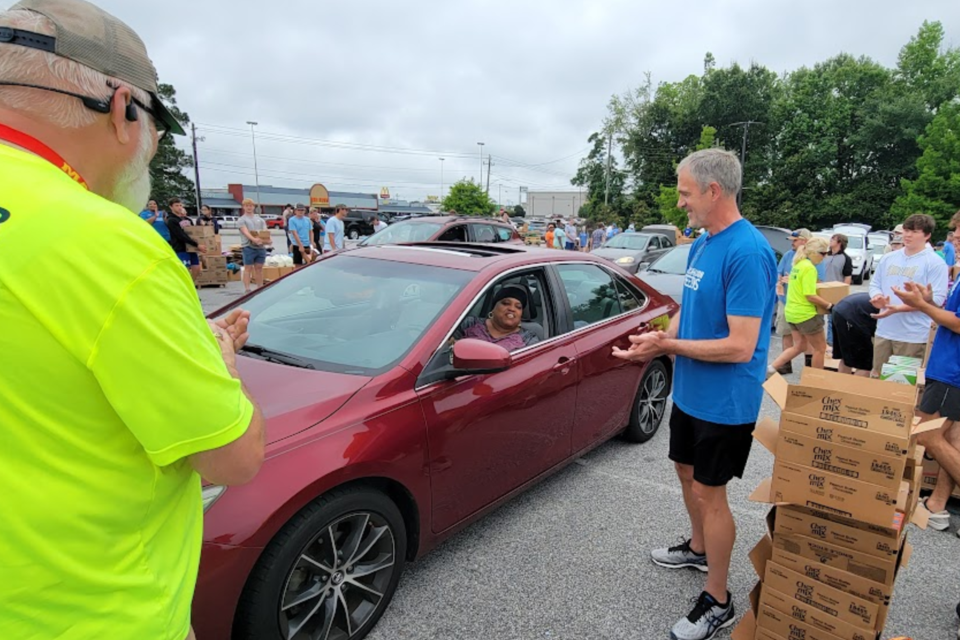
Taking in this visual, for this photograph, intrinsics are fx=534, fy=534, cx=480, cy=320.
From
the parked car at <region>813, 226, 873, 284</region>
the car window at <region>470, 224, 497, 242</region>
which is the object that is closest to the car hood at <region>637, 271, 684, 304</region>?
the car window at <region>470, 224, 497, 242</region>

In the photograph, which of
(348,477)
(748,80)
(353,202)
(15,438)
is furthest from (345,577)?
(353,202)

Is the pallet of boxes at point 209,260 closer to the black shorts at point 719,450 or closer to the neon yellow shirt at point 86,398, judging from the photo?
the black shorts at point 719,450

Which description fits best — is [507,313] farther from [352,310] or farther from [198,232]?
[198,232]

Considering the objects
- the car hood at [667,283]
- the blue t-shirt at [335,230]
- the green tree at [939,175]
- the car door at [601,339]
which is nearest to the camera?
the car door at [601,339]

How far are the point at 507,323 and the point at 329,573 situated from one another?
1.66m

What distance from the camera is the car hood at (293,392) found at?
2.00 m

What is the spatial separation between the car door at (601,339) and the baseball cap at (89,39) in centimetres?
275

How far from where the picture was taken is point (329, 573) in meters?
2.07

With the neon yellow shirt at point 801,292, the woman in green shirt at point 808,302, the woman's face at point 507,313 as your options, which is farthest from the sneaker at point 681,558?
the neon yellow shirt at point 801,292

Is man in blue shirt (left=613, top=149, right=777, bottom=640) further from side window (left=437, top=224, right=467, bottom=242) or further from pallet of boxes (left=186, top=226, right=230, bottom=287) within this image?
pallet of boxes (left=186, top=226, right=230, bottom=287)

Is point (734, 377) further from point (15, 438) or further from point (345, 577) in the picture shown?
point (15, 438)

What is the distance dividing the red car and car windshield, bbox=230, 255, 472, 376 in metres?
0.01

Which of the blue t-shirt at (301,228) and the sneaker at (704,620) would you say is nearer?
the sneaker at (704,620)

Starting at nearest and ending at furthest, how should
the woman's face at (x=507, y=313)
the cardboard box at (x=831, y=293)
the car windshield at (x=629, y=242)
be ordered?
the woman's face at (x=507, y=313) → the cardboard box at (x=831, y=293) → the car windshield at (x=629, y=242)
